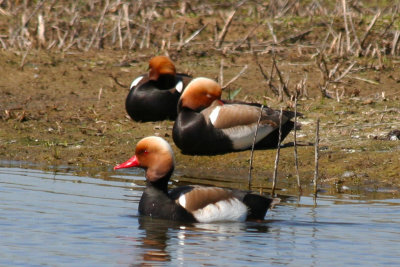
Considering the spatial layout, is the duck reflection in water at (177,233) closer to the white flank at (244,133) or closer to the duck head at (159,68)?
the white flank at (244,133)

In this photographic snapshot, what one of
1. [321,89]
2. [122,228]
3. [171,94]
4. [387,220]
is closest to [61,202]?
[122,228]

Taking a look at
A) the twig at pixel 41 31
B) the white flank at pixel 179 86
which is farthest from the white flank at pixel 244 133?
the twig at pixel 41 31

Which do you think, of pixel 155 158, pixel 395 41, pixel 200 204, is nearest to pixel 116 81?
pixel 395 41

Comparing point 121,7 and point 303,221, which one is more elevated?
point 121,7

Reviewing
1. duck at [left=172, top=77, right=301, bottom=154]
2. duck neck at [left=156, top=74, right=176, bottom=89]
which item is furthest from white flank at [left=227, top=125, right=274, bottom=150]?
duck neck at [left=156, top=74, right=176, bottom=89]

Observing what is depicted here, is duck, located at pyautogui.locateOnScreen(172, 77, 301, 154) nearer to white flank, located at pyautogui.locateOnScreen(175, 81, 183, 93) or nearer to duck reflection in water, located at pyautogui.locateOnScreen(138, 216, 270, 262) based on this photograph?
white flank, located at pyautogui.locateOnScreen(175, 81, 183, 93)

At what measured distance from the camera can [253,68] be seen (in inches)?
635

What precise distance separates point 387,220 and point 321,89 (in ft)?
18.3

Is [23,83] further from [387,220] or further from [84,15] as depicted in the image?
[387,220]

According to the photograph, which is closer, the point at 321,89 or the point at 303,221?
the point at 303,221

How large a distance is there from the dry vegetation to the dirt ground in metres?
0.02

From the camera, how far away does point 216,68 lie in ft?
52.9

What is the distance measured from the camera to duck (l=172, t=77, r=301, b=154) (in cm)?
1128

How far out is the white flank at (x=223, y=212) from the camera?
8414mm
